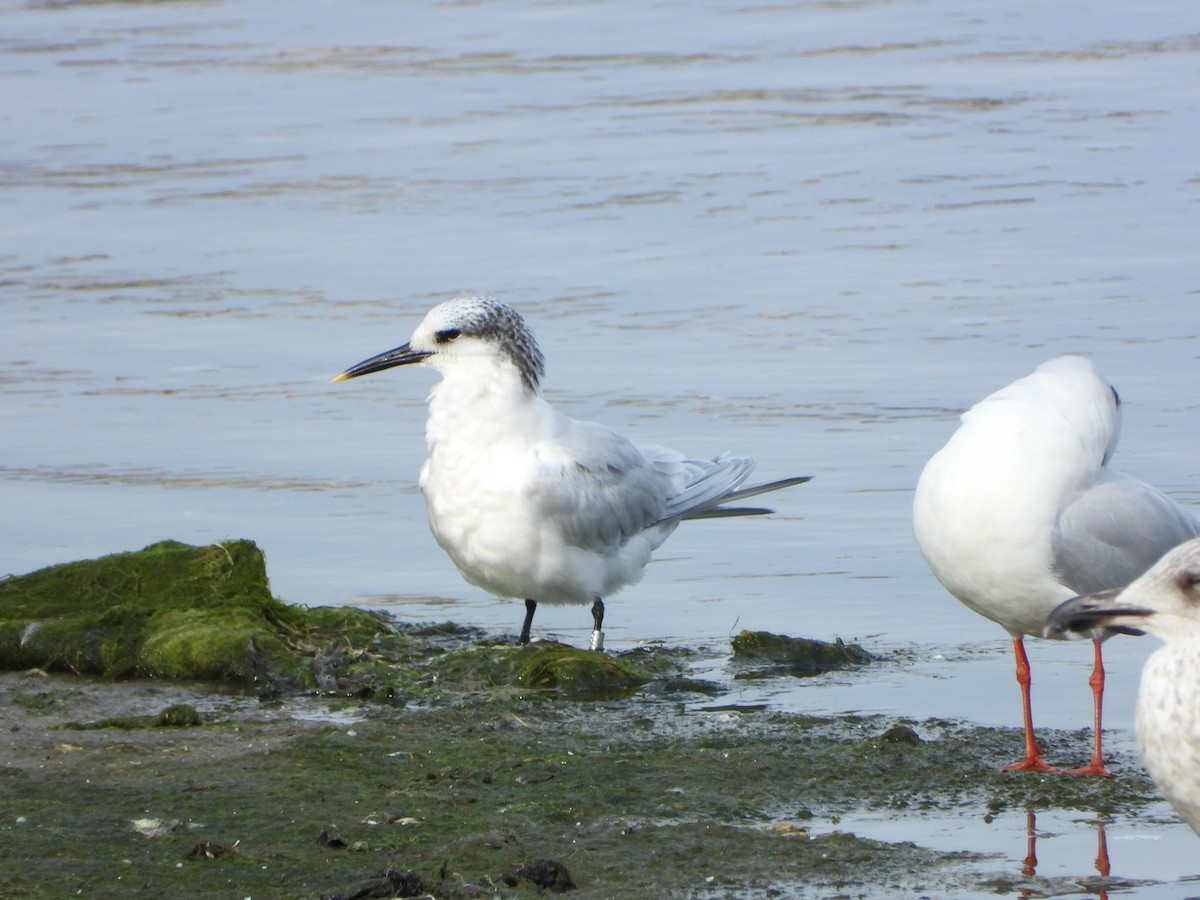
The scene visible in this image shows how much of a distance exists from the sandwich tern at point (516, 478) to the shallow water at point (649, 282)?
1.14 ft

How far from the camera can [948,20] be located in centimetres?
2616

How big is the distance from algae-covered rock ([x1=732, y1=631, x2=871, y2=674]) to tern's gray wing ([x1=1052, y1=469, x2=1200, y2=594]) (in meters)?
1.43

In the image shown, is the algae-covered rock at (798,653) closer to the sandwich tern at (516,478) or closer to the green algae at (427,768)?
the green algae at (427,768)

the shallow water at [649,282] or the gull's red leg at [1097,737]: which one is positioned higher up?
the shallow water at [649,282]

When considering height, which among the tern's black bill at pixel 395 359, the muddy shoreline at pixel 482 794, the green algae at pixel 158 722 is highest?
the tern's black bill at pixel 395 359

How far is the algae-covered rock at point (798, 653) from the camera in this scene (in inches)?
317

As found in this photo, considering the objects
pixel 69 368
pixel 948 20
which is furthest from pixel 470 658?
pixel 948 20

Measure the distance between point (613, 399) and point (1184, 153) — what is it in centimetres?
737

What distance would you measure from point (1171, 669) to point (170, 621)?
4.19 m

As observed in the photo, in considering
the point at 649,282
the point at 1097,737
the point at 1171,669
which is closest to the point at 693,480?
the point at 1097,737

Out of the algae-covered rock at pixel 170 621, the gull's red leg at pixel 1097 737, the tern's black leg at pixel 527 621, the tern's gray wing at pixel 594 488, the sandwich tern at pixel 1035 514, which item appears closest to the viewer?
the gull's red leg at pixel 1097 737

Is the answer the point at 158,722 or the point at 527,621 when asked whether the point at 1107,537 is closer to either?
the point at 527,621

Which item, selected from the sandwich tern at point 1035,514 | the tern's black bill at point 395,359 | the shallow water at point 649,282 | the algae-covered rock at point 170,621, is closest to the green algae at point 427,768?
the algae-covered rock at point 170,621

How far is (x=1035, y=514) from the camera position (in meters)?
6.73
